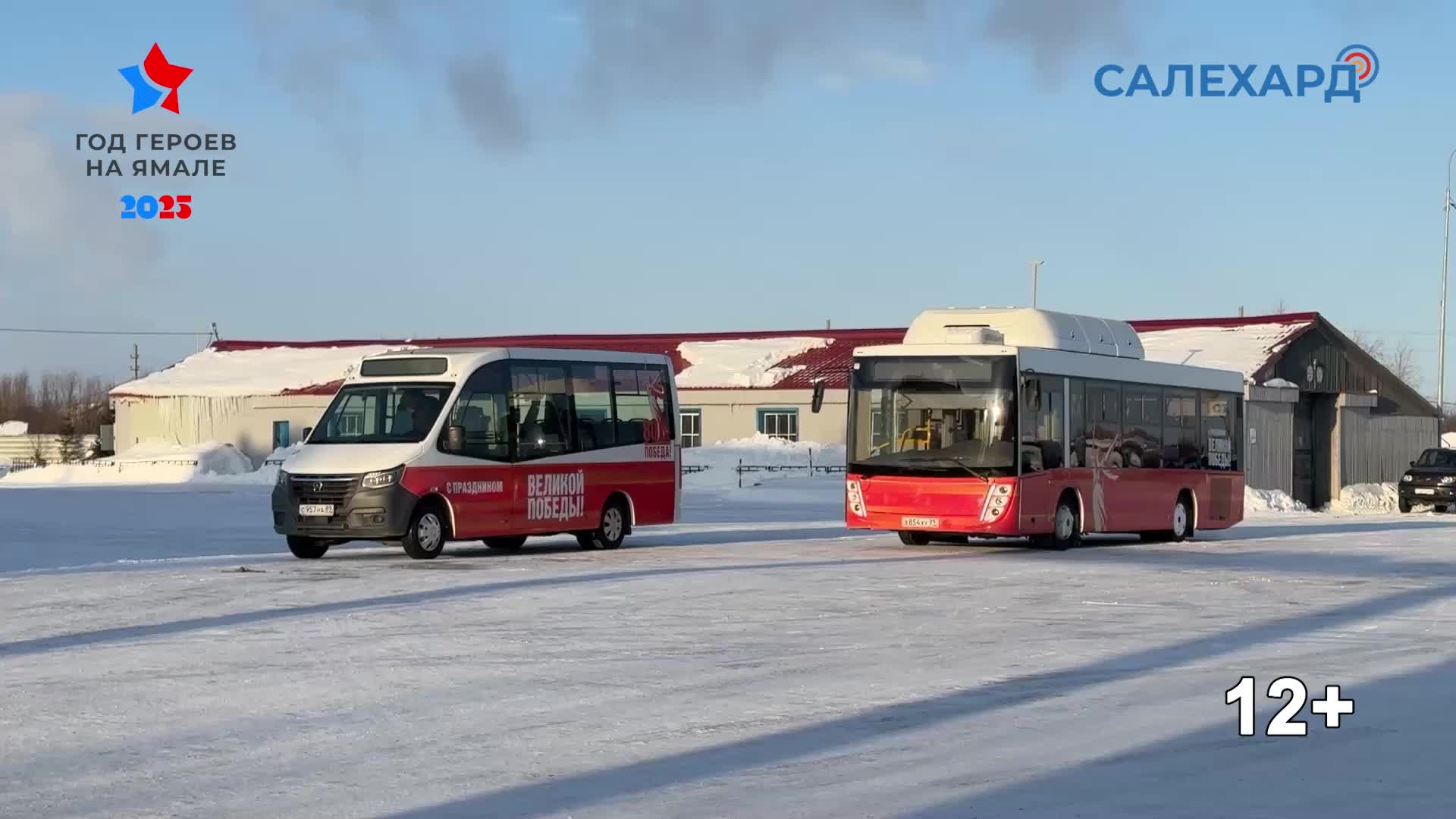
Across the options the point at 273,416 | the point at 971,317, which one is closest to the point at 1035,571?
the point at 971,317

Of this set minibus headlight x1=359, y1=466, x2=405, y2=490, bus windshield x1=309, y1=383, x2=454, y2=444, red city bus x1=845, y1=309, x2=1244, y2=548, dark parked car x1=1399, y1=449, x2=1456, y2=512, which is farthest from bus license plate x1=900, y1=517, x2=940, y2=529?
dark parked car x1=1399, y1=449, x2=1456, y2=512

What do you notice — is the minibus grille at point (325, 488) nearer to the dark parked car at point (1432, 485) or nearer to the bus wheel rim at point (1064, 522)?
the bus wheel rim at point (1064, 522)

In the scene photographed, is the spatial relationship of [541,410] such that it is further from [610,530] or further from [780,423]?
[780,423]

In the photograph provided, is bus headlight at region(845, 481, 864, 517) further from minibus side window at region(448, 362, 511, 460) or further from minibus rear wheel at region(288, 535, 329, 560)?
minibus rear wheel at region(288, 535, 329, 560)

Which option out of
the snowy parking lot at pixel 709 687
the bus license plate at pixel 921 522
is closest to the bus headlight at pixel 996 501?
the bus license plate at pixel 921 522

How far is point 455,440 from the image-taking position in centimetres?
2353

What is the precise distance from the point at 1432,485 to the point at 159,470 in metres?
40.8

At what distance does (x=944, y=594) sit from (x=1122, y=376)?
1084 cm

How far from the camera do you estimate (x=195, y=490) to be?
50688mm

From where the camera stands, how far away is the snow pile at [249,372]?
69.7 meters

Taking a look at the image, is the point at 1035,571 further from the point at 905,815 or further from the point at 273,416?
the point at 273,416

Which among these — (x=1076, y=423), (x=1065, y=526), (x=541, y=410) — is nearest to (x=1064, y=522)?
(x=1065, y=526)

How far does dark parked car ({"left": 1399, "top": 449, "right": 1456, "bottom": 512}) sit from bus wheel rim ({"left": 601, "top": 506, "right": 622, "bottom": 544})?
28.2 m

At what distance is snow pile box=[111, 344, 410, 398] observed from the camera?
69.7 m
